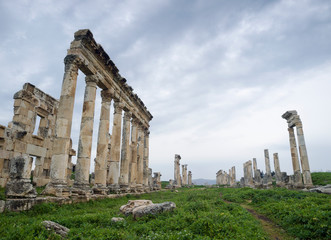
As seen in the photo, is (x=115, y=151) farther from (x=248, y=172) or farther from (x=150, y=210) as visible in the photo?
(x=248, y=172)

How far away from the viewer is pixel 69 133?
38.8ft

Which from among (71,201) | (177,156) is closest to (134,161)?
(71,201)

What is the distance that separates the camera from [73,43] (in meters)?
12.8

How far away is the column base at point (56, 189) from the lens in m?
10.4

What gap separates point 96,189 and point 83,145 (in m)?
3.43

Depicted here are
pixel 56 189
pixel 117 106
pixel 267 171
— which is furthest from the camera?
pixel 267 171

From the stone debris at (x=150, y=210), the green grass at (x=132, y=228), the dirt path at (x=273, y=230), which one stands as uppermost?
the stone debris at (x=150, y=210)

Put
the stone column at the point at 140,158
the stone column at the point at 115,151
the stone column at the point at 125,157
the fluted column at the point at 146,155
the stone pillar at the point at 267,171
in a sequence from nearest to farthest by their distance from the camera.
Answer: the stone column at the point at 115,151 → the stone column at the point at 125,157 → the stone column at the point at 140,158 → the fluted column at the point at 146,155 → the stone pillar at the point at 267,171

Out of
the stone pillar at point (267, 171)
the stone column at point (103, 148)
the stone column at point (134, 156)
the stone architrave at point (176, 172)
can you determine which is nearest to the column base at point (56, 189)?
the stone column at point (103, 148)

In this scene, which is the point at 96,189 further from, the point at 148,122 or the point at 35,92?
the point at 148,122

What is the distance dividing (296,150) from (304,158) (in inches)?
84.5

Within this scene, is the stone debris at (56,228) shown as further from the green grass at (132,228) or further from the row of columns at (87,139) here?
the row of columns at (87,139)

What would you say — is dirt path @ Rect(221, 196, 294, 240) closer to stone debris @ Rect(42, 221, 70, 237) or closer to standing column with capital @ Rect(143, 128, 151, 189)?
stone debris @ Rect(42, 221, 70, 237)

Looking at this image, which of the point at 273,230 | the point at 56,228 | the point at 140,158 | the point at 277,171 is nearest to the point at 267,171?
the point at 277,171
